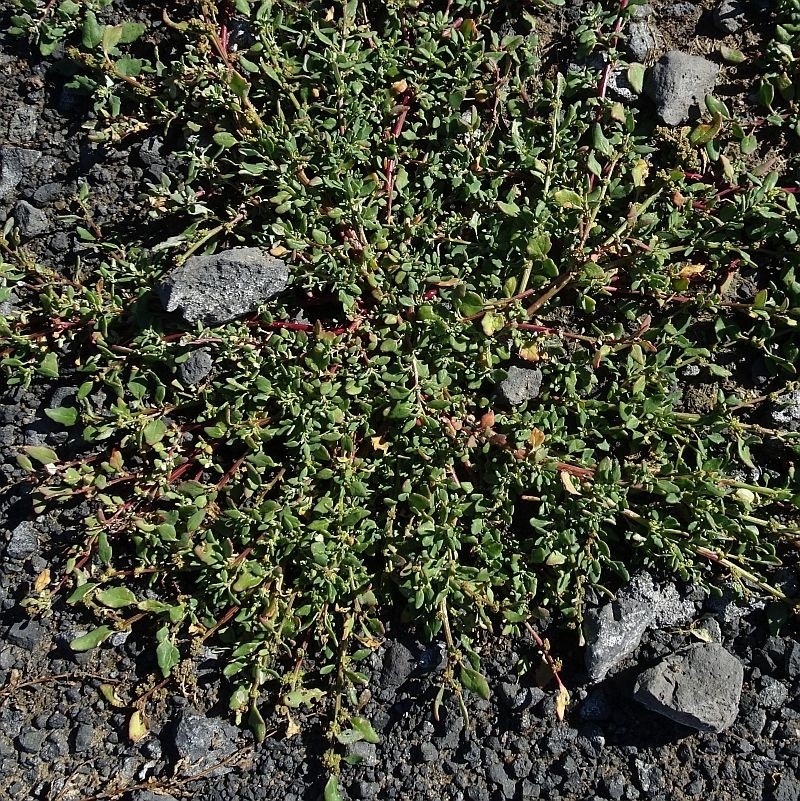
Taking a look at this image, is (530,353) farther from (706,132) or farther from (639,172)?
(706,132)

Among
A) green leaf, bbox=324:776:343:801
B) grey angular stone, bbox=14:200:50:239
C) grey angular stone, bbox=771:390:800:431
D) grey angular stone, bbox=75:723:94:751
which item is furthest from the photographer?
grey angular stone, bbox=14:200:50:239

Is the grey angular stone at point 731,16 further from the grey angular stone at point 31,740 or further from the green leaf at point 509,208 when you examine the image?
the grey angular stone at point 31,740

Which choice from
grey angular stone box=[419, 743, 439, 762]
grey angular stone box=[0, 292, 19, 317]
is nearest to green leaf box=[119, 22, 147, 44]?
grey angular stone box=[0, 292, 19, 317]

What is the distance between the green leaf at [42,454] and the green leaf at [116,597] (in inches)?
21.0

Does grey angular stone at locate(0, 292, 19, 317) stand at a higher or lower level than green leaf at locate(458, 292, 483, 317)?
lower

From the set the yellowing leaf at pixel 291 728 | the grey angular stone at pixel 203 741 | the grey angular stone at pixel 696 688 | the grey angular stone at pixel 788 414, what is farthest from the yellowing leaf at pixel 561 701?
the grey angular stone at pixel 788 414

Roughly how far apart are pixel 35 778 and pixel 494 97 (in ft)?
10.4

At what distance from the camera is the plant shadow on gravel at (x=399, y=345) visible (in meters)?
2.79

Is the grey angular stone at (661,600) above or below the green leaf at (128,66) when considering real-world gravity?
below

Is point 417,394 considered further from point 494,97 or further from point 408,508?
point 494,97

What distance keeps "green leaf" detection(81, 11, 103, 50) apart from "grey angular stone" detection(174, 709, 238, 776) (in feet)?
8.61

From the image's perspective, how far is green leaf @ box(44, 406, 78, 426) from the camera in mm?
2852

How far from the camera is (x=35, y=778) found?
279cm

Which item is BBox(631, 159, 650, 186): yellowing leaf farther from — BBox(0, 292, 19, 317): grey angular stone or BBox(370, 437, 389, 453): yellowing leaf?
BBox(0, 292, 19, 317): grey angular stone
